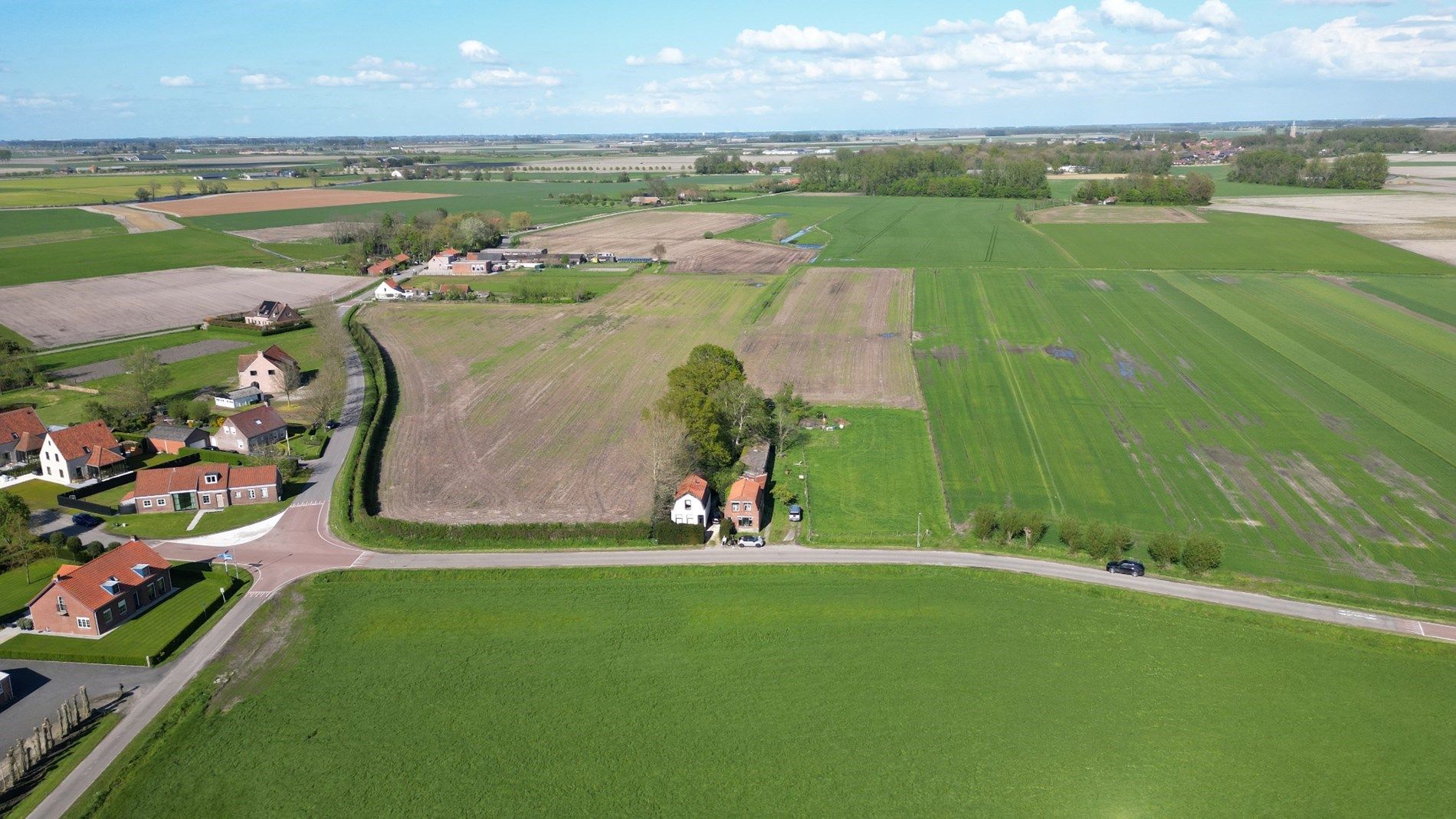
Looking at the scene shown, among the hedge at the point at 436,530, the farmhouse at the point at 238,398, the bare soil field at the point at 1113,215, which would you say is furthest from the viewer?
the bare soil field at the point at 1113,215

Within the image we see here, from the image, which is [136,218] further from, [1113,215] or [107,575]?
[1113,215]

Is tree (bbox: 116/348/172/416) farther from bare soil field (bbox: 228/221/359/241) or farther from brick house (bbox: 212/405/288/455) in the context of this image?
bare soil field (bbox: 228/221/359/241)

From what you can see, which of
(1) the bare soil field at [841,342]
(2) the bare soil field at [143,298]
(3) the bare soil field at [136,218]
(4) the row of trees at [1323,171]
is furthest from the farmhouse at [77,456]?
(4) the row of trees at [1323,171]

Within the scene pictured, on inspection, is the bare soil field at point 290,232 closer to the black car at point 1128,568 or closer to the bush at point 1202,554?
the black car at point 1128,568

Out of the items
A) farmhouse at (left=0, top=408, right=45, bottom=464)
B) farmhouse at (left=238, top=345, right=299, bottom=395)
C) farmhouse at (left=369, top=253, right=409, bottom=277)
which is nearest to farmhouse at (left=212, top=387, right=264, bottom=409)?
farmhouse at (left=238, top=345, right=299, bottom=395)

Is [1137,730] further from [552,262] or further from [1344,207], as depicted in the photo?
[1344,207]
